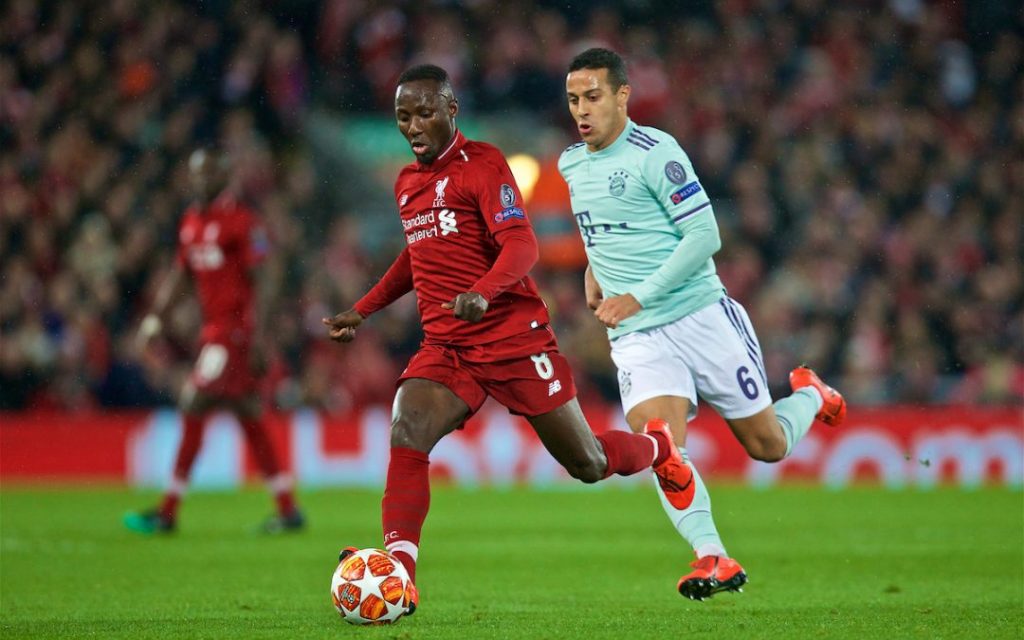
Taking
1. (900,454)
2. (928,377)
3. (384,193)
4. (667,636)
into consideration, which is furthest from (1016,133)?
(667,636)

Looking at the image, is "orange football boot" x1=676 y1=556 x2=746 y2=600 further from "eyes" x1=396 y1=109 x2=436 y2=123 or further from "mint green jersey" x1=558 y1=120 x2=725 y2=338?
"eyes" x1=396 y1=109 x2=436 y2=123

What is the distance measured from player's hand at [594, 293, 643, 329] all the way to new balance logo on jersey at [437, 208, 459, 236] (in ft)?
2.29

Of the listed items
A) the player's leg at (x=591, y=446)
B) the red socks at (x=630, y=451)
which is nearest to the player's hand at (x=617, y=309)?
the player's leg at (x=591, y=446)

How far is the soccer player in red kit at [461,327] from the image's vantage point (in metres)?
5.66

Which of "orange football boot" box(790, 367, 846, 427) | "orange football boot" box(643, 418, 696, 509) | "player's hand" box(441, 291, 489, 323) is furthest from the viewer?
"orange football boot" box(790, 367, 846, 427)

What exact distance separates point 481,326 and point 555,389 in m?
0.39

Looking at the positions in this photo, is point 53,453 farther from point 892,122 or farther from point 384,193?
point 892,122

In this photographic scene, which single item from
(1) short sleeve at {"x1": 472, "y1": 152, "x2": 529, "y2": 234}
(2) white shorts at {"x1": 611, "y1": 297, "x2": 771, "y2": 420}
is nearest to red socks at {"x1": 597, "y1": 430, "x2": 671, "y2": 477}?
(2) white shorts at {"x1": 611, "y1": 297, "x2": 771, "y2": 420}

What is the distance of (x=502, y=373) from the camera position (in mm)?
5863

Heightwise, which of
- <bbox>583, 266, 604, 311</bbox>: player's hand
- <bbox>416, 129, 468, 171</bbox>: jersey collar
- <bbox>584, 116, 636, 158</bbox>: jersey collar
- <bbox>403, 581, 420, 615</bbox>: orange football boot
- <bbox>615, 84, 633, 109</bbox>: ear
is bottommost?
<bbox>403, 581, 420, 615</bbox>: orange football boot

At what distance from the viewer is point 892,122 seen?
1897 cm

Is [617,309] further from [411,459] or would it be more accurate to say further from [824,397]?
[824,397]

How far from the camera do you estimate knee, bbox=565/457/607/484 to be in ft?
19.7

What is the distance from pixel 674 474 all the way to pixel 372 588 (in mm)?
1523
